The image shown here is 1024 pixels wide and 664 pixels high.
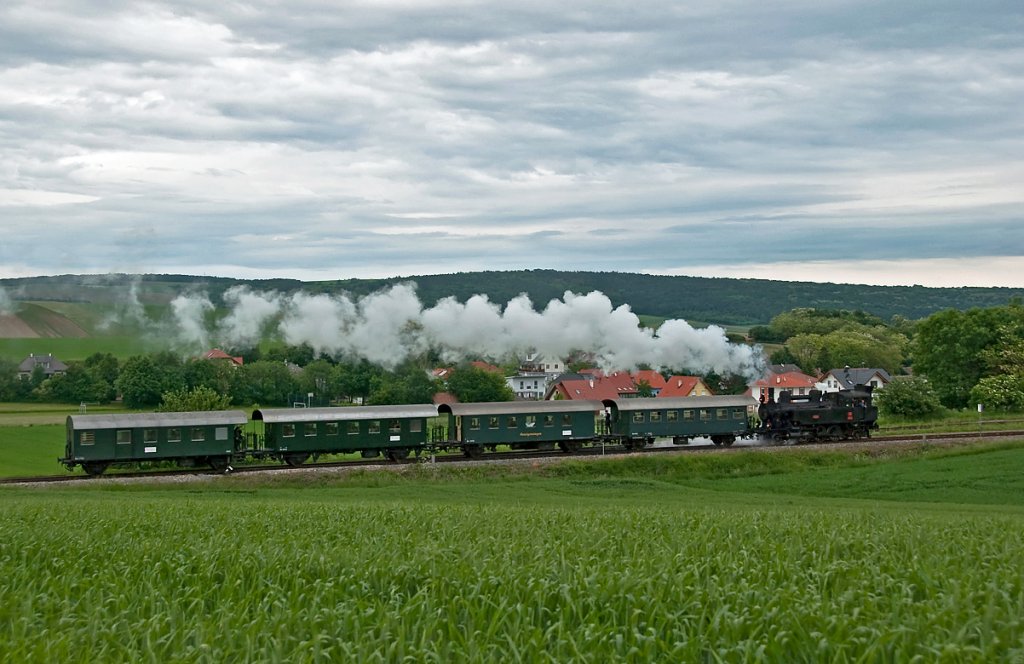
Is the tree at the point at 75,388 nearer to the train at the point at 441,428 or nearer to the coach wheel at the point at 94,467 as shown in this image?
the train at the point at 441,428

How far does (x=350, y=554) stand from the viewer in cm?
1148

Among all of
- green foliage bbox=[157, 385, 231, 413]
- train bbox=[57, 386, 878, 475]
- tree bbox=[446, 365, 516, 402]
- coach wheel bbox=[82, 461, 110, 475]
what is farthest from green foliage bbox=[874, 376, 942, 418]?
coach wheel bbox=[82, 461, 110, 475]

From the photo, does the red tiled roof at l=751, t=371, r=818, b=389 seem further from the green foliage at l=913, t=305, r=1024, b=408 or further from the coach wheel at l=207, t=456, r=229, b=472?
the coach wheel at l=207, t=456, r=229, b=472

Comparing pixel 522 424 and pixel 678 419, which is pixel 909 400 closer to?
pixel 678 419

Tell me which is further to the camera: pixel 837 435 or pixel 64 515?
pixel 837 435

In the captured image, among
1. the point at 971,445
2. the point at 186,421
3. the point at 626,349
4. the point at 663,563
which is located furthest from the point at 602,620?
the point at 626,349

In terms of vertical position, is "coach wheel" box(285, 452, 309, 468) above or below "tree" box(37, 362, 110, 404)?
below

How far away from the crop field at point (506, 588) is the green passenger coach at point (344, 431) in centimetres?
2769

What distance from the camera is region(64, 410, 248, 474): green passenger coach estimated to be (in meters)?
42.5

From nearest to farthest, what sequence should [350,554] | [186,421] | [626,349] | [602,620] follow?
1. [602,620]
2. [350,554]
3. [186,421]
4. [626,349]

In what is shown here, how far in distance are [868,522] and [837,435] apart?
1694 inches

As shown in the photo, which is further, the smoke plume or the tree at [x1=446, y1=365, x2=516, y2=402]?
the smoke plume

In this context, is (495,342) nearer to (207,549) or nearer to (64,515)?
(64,515)

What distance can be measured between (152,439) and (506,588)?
3825 cm
